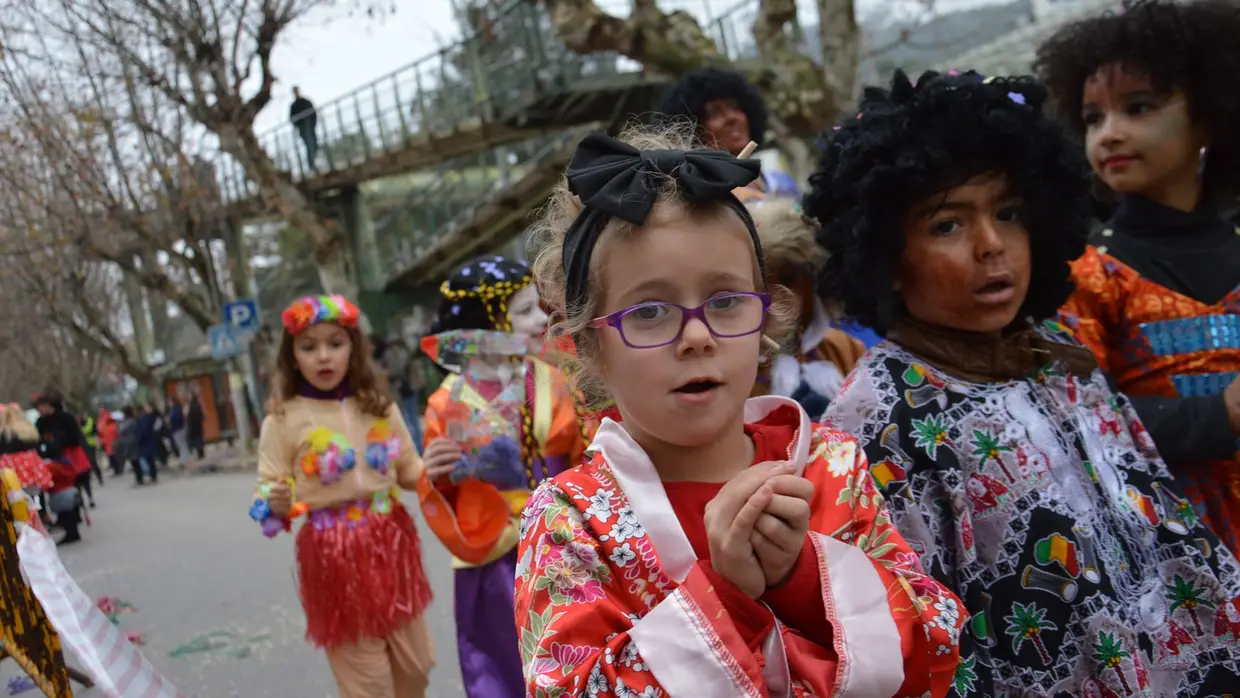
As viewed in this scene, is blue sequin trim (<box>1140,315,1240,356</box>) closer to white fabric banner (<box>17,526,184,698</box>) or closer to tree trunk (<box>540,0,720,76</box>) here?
white fabric banner (<box>17,526,184,698</box>)

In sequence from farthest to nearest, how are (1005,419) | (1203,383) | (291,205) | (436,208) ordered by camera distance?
1. (436,208)
2. (291,205)
3. (1203,383)
4. (1005,419)

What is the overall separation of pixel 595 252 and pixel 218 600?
7.12 metres

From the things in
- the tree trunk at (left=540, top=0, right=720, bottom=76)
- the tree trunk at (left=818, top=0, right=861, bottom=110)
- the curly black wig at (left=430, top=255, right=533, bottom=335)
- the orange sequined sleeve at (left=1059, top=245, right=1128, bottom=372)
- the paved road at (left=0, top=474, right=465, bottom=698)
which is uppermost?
the tree trunk at (left=540, top=0, right=720, bottom=76)

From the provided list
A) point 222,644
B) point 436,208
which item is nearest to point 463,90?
point 436,208

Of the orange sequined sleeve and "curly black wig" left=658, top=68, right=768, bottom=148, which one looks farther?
"curly black wig" left=658, top=68, right=768, bottom=148

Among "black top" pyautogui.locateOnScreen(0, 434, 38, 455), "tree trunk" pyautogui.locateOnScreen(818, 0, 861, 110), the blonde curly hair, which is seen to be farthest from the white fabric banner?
"black top" pyautogui.locateOnScreen(0, 434, 38, 455)

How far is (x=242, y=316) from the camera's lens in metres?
16.9

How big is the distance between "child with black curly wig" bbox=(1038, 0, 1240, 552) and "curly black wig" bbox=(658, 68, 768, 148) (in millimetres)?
1647

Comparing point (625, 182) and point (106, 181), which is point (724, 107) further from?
point (106, 181)

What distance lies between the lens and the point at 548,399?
3395mm

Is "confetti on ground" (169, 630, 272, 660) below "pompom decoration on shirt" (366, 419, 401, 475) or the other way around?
below

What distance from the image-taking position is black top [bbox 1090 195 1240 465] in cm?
208

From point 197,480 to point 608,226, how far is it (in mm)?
20862

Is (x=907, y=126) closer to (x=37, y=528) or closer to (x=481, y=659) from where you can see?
(x=481, y=659)
